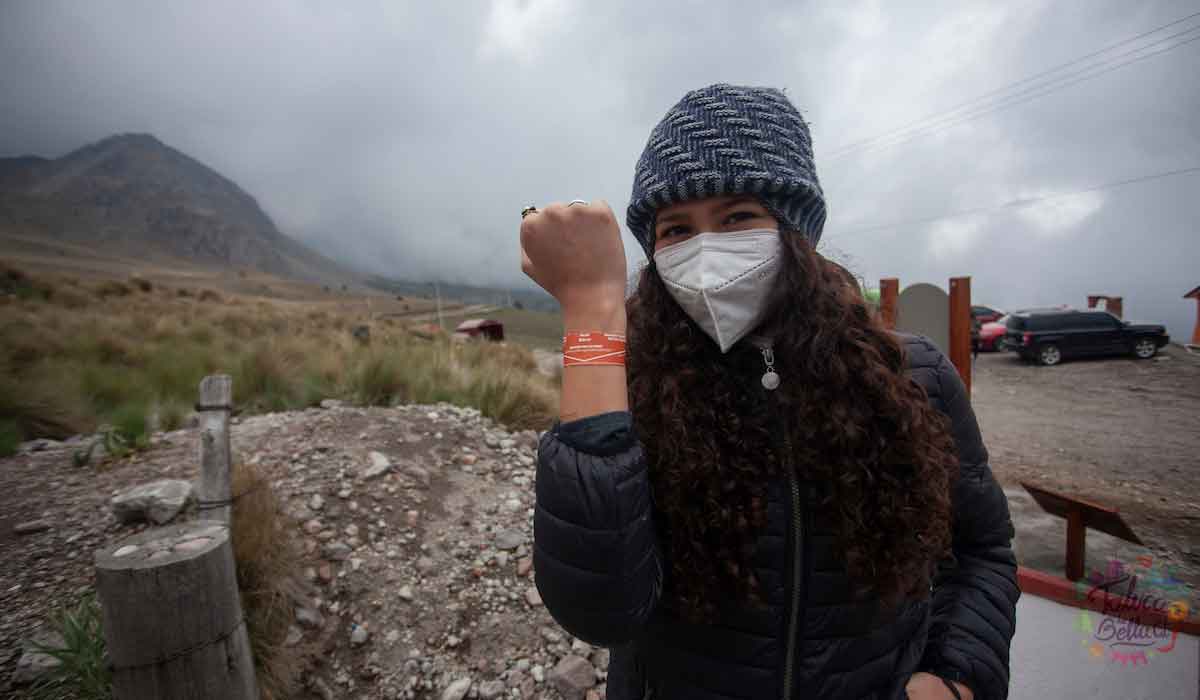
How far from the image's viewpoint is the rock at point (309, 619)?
2902 millimetres

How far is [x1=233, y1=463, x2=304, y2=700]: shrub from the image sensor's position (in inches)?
101

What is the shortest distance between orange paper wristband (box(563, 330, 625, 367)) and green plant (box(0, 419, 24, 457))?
612 cm

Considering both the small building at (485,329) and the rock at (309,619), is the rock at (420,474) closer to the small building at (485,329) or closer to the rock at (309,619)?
the rock at (309,619)

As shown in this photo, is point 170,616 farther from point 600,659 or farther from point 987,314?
point 987,314

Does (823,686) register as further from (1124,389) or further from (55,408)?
(55,408)

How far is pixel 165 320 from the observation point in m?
11.2

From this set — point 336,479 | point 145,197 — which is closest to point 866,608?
point 336,479

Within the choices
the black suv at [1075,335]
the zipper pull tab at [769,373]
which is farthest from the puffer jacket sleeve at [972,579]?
the black suv at [1075,335]

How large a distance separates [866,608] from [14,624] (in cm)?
381

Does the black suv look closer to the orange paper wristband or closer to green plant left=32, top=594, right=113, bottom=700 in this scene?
the orange paper wristband

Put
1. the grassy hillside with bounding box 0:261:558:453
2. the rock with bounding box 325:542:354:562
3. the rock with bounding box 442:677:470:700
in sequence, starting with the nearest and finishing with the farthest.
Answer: the rock with bounding box 442:677:470:700 < the rock with bounding box 325:542:354:562 < the grassy hillside with bounding box 0:261:558:453

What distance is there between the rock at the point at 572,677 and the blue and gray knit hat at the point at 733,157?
8.87 ft

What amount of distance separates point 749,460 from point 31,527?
4408 millimetres

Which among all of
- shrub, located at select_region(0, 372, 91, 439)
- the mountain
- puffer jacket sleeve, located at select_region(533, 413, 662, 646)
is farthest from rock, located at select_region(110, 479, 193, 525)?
the mountain
